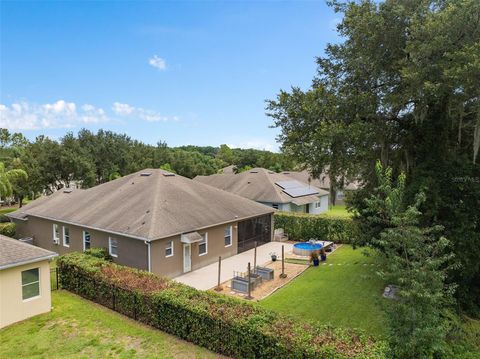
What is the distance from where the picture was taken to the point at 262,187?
3472 centimetres

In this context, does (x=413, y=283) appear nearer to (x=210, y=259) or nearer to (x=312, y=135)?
(x=312, y=135)

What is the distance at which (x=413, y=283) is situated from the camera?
7336mm

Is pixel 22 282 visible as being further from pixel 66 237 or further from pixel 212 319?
pixel 66 237

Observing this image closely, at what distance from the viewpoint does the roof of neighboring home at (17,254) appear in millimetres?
11953

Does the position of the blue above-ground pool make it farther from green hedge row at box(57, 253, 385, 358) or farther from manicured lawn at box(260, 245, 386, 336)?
green hedge row at box(57, 253, 385, 358)

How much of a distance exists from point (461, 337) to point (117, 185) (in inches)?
839

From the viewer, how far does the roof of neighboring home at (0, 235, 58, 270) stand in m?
12.0

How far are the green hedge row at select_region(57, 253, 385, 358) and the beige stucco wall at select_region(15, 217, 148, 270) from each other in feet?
8.53

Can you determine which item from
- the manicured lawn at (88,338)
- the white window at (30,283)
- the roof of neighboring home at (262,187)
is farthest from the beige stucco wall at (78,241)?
the roof of neighboring home at (262,187)

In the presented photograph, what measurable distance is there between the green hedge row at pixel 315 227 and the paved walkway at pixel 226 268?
1898mm

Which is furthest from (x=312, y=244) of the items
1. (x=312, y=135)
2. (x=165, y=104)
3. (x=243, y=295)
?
(x=165, y=104)

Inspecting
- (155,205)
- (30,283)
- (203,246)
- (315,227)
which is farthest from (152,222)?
(315,227)

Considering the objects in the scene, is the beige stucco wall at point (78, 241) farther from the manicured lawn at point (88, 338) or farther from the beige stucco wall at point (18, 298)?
the beige stucco wall at point (18, 298)

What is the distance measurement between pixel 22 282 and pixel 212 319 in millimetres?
7619
